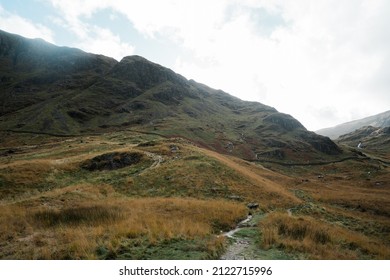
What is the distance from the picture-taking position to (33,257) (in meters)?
13.1

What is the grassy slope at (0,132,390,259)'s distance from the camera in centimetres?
1452

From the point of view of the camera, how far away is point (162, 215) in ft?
71.5

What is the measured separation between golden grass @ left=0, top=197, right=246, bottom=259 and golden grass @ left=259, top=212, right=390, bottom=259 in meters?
3.27

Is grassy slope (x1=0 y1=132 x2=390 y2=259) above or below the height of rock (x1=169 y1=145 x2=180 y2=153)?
below

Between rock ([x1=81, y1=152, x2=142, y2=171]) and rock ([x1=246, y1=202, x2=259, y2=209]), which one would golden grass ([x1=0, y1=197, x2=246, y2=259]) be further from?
rock ([x1=81, y1=152, x2=142, y2=171])

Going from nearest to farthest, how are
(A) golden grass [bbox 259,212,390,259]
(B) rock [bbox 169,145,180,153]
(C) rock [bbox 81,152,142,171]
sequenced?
1. (A) golden grass [bbox 259,212,390,259]
2. (C) rock [bbox 81,152,142,171]
3. (B) rock [bbox 169,145,180,153]

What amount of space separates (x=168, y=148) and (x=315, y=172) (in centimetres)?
8317

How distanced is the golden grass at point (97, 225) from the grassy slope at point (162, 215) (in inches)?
2.3

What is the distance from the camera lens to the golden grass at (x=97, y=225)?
1403 cm

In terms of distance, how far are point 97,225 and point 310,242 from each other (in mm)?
12493

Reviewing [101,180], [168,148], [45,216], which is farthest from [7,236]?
[168,148]

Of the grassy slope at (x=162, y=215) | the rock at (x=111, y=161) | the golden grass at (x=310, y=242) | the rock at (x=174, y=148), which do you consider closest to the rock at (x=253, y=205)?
the grassy slope at (x=162, y=215)

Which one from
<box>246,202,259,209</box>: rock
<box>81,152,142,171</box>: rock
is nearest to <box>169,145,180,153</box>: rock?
<box>81,152,142,171</box>: rock
